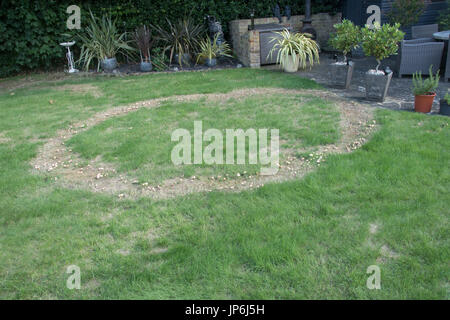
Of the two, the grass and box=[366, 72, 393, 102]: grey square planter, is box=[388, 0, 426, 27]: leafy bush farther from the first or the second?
the grass

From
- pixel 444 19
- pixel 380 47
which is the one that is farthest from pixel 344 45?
pixel 444 19

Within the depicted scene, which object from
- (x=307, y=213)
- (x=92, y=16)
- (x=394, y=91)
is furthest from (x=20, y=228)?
(x=92, y=16)

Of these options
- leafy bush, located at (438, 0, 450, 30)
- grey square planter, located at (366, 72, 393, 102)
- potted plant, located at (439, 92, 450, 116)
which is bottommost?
potted plant, located at (439, 92, 450, 116)

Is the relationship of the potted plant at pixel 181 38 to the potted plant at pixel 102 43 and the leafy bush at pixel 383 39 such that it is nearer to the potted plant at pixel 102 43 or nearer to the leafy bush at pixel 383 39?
the potted plant at pixel 102 43

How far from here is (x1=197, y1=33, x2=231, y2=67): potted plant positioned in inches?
337

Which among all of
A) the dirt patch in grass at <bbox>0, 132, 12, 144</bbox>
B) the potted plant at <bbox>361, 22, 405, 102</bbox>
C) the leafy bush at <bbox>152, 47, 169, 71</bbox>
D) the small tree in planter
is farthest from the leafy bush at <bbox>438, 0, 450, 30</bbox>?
the dirt patch in grass at <bbox>0, 132, 12, 144</bbox>

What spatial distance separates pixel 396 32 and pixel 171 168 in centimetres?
358

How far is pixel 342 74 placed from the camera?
6.06 m

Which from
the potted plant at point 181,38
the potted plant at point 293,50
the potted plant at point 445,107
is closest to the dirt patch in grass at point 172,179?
the potted plant at point 445,107

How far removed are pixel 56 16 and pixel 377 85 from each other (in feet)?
22.5

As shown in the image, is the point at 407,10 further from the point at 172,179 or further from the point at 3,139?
the point at 3,139

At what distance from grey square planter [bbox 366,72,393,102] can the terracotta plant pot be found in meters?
0.56

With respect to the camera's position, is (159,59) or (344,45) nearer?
(344,45)

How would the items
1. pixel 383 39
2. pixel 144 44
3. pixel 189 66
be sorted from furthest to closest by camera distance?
pixel 189 66 < pixel 144 44 < pixel 383 39
